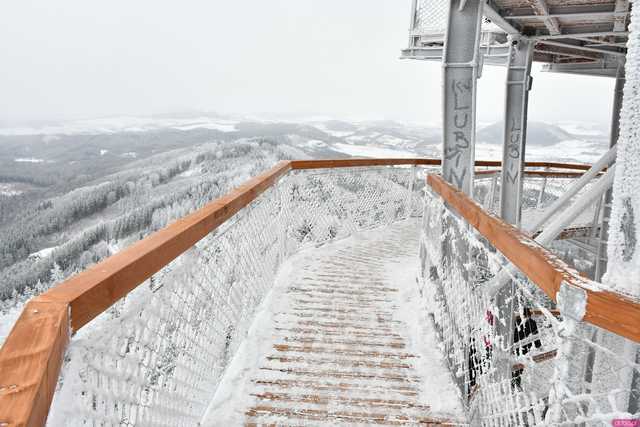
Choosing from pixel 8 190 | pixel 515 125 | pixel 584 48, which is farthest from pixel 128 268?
pixel 8 190

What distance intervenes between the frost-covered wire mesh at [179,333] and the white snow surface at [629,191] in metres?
1.82

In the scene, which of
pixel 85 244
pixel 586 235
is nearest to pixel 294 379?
pixel 586 235

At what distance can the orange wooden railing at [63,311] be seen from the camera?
2.37 feet

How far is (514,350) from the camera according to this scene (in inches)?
82.4

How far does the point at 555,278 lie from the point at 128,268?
1.36 m

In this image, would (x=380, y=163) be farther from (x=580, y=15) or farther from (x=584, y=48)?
(x=584, y=48)

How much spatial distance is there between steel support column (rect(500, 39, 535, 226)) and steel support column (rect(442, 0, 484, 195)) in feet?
9.19

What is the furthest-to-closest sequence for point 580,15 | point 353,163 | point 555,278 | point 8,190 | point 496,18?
point 8,190, point 353,163, point 496,18, point 580,15, point 555,278

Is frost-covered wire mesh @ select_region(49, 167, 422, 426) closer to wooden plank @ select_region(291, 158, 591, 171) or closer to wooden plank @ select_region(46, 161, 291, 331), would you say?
wooden plank @ select_region(46, 161, 291, 331)

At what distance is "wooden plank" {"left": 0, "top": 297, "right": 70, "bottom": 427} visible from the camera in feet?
2.24

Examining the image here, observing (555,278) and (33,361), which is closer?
(33,361)

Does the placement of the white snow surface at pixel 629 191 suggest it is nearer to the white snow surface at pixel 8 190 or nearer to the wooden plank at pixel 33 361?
the wooden plank at pixel 33 361

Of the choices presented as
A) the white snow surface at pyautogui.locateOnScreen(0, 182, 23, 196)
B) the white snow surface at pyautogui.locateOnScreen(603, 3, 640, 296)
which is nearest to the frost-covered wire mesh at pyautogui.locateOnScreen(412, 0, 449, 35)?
the white snow surface at pyautogui.locateOnScreen(603, 3, 640, 296)

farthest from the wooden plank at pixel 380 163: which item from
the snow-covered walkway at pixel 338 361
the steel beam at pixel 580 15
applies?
the steel beam at pixel 580 15
